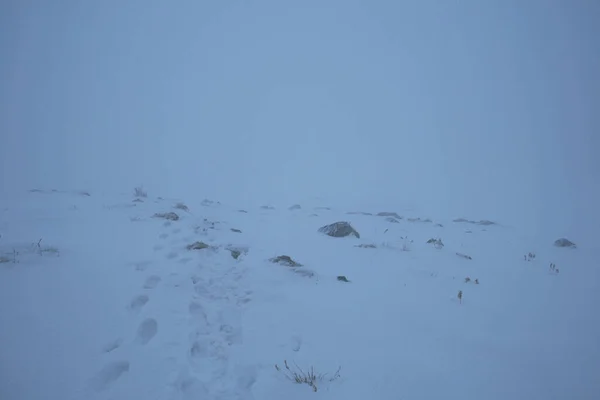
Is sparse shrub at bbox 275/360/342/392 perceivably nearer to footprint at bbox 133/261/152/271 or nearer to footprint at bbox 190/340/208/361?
footprint at bbox 190/340/208/361

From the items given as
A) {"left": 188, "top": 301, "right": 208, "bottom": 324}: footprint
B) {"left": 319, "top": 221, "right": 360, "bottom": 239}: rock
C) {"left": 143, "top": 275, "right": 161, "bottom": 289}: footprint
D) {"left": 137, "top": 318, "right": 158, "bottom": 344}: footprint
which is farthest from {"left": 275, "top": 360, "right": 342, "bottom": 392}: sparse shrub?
{"left": 319, "top": 221, "right": 360, "bottom": 239}: rock

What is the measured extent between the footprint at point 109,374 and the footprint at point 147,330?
1.21ft

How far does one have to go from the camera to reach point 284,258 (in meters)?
6.35

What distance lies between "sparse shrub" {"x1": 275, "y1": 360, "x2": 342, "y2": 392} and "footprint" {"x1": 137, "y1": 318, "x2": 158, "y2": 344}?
1.56m

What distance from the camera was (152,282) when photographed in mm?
4645

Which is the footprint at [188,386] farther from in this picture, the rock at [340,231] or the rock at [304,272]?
the rock at [340,231]

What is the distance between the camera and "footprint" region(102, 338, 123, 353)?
2962mm

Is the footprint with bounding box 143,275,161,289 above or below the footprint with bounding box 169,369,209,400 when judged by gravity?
below

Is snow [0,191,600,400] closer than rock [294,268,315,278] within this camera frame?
Yes

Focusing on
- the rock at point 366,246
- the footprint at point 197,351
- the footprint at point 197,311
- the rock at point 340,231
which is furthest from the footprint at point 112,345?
the rock at point 340,231

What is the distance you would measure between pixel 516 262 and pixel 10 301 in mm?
10899

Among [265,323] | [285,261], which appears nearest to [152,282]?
[265,323]

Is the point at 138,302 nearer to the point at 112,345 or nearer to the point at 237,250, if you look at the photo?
the point at 112,345

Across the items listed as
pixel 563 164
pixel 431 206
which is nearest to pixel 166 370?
pixel 431 206
